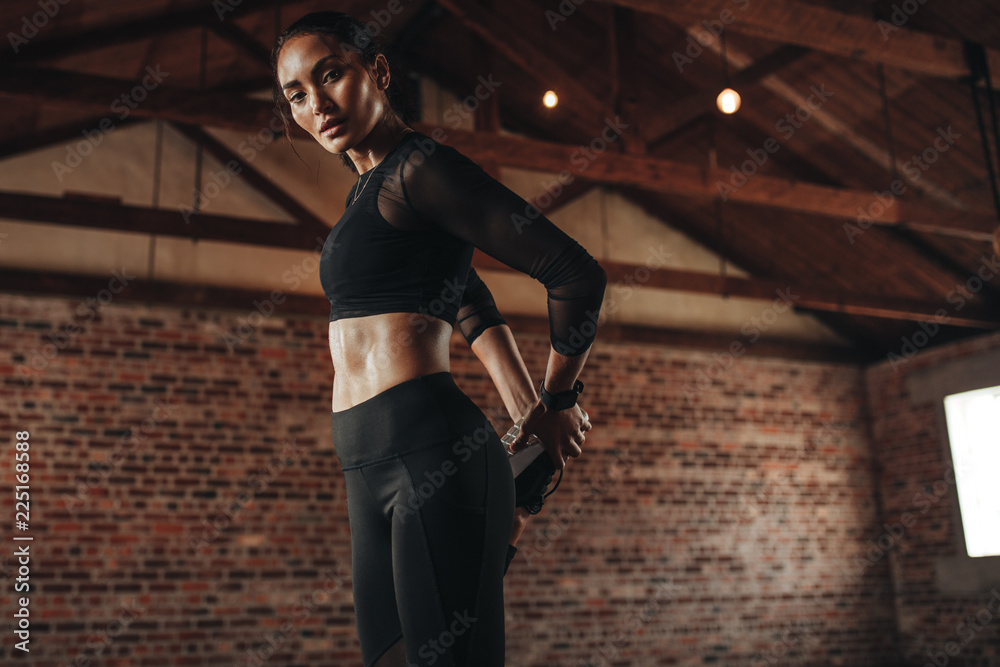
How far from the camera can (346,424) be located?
117 cm

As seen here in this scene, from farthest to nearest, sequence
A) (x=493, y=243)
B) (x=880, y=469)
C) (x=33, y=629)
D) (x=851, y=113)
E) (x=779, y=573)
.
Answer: (x=880, y=469) < (x=779, y=573) < (x=851, y=113) < (x=33, y=629) < (x=493, y=243)

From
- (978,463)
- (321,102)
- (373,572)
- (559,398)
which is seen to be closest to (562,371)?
(559,398)

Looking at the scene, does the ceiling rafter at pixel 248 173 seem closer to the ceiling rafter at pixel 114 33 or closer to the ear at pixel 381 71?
the ceiling rafter at pixel 114 33

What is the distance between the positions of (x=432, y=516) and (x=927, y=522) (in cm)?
924

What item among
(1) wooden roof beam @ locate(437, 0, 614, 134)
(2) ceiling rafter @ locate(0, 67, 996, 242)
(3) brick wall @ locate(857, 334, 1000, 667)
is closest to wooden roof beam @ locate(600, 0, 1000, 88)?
(2) ceiling rafter @ locate(0, 67, 996, 242)

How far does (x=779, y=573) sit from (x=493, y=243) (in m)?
8.64

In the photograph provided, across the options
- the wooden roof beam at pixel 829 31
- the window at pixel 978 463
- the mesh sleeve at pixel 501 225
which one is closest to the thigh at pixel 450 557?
the mesh sleeve at pixel 501 225

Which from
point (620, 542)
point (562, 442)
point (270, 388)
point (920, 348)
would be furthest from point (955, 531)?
point (562, 442)

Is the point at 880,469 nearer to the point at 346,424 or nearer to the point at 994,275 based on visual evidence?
the point at 994,275

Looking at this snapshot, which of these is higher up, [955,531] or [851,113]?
[851,113]

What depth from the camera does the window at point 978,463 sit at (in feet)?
27.3

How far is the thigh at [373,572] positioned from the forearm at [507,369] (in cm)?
31

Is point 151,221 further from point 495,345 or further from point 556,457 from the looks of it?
point 556,457

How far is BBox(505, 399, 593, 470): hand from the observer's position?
1.25 m
